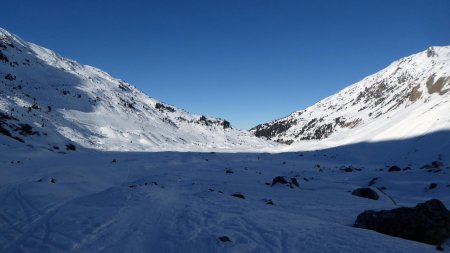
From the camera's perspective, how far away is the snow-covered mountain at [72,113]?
42156mm

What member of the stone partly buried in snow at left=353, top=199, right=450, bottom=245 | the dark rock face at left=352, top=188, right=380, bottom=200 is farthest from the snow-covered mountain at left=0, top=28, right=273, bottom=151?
the stone partly buried in snow at left=353, top=199, right=450, bottom=245

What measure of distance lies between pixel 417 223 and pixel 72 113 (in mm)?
56753

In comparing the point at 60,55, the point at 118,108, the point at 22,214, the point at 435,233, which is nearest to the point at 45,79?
the point at 118,108

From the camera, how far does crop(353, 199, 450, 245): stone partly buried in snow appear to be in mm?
9727

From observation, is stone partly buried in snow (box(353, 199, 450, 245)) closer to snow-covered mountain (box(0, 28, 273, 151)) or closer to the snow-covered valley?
the snow-covered valley

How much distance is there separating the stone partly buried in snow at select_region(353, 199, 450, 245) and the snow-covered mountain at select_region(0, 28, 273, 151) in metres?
28.3

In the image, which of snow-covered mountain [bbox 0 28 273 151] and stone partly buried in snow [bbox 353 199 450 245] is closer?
stone partly buried in snow [bbox 353 199 450 245]

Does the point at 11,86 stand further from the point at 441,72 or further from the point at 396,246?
the point at 441,72

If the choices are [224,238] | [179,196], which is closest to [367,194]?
[179,196]

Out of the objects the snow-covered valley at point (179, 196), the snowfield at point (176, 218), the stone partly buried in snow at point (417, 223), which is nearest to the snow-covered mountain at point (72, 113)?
the snow-covered valley at point (179, 196)

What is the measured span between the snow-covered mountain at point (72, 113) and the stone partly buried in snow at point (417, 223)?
2833 centimetres

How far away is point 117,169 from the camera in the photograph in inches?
1096

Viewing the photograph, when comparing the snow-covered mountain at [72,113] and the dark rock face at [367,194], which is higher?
the snow-covered mountain at [72,113]

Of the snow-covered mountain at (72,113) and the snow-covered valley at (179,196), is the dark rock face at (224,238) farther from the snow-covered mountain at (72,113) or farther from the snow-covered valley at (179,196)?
the snow-covered mountain at (72,113)
